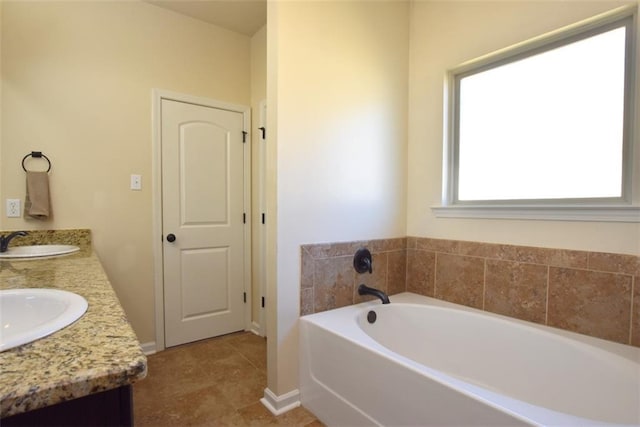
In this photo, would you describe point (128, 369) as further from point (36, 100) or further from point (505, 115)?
point (36, 100)

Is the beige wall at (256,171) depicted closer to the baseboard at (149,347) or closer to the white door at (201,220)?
the white door at (201,220)

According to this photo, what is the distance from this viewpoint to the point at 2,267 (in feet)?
4.51

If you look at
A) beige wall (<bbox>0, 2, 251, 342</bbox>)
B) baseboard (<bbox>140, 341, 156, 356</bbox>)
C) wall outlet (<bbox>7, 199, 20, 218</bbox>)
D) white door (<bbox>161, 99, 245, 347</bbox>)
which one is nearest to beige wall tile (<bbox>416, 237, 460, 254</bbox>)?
white door (<bbox>161, 99, 245, 347</bbox>)

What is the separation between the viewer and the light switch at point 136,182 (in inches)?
94.1

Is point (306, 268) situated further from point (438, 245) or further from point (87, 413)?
point (87, 413)

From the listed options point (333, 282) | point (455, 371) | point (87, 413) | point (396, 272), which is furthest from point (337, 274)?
point (87, 413)

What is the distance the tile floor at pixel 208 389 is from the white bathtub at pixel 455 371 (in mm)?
312

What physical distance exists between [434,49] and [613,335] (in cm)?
193

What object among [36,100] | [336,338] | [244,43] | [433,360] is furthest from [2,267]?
[244,43]

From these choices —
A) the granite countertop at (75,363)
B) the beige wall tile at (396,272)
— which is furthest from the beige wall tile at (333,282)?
the granite countertop at (75,363)

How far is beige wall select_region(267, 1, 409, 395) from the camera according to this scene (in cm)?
175

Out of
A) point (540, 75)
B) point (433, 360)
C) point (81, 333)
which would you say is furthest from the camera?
point (433, 360)

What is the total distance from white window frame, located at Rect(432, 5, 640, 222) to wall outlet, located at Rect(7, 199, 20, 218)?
2688mm

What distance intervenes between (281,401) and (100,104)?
2305mm
